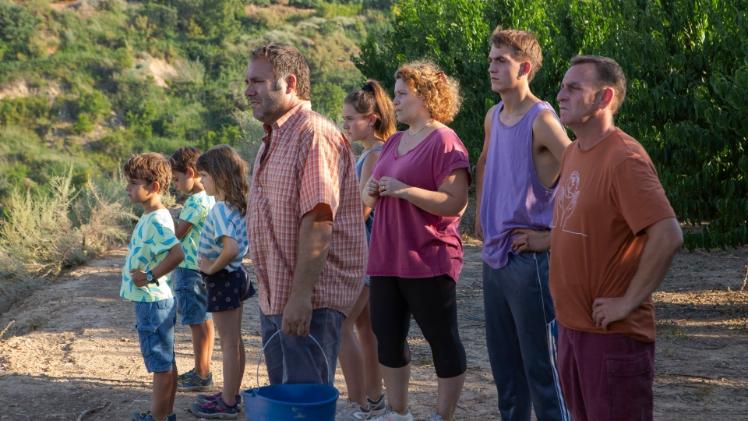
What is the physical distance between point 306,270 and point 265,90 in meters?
0.65

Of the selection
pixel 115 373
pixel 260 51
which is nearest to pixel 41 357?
pixel 115 373

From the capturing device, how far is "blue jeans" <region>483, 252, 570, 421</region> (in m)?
3.79

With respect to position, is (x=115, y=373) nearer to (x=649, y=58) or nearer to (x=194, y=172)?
(x=194, y=172)

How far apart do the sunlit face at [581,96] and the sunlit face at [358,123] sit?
6.80 ft

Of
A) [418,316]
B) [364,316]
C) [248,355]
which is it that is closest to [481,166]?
[418,316]

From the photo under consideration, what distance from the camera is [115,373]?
21.8 ft

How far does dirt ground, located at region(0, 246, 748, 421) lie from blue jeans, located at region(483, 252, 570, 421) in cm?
103

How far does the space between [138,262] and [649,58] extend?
547 centimetres

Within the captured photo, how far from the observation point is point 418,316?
14.7 ft

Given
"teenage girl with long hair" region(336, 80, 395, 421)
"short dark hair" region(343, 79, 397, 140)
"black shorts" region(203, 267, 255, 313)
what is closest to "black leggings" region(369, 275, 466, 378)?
"teenage girl with long hair" region(336, 80, 395, 421)

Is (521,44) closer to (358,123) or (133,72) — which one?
(358,123)

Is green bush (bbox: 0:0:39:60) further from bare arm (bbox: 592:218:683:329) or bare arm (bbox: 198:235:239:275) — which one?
bare arm (bbox: 592:218:683:329)

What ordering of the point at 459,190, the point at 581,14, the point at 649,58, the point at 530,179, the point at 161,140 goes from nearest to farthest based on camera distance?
the point at 530,179 → the point at 459,190 → the point at 649,58 → the point at 581,14 → the point at 161,140

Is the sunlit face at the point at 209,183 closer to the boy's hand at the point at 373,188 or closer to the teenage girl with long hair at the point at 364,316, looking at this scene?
the teenage girl with long hair at the point at 364,316
